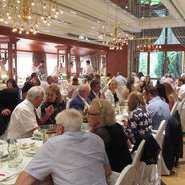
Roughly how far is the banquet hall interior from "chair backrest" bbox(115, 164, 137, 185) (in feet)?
7.76

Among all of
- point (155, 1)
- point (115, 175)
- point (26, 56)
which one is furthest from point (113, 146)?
point (26, 56)

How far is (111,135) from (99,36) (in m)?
6.15

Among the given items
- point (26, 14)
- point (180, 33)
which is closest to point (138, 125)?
point (26, 14)

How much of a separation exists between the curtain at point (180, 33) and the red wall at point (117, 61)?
341 centimetres

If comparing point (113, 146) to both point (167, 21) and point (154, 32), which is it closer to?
point (167, 21)

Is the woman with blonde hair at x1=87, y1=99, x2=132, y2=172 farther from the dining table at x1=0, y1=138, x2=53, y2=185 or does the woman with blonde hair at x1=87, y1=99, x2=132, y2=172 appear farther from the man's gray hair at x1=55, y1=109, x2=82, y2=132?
the dining table at x1=0, y1=138, x2=53, y2=185

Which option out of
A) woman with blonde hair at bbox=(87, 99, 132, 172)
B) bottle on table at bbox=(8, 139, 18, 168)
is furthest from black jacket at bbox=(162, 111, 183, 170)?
bottle on table at bbox=(8, 139, 18, 168)

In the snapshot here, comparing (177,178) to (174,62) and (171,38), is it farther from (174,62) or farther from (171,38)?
(171,38)

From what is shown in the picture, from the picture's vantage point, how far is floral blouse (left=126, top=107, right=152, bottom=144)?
2.79 meters

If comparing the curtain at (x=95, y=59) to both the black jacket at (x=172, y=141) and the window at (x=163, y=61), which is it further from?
the black jacket at (x=172, y=141)

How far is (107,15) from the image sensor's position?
8727mm

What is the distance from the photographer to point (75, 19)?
9.48 metres

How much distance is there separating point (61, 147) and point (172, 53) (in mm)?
13341

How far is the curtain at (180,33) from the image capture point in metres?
12.6
